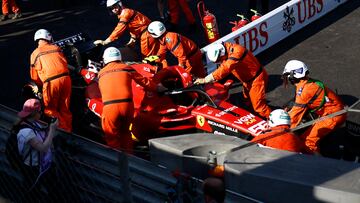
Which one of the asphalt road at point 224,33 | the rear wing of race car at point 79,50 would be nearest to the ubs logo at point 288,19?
the asphalt road at point 224,33

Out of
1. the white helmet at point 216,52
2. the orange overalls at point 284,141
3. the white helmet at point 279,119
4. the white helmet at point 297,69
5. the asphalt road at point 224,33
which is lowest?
the asphalt road at point 224,33

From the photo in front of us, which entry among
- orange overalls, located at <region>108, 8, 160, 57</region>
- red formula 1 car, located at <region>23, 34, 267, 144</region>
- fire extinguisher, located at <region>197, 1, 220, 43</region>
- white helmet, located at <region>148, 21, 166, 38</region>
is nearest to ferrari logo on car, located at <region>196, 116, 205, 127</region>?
red formula 1 car, located at <region>23, 34, 267, 144</region>

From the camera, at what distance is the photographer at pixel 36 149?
6211 millimetres

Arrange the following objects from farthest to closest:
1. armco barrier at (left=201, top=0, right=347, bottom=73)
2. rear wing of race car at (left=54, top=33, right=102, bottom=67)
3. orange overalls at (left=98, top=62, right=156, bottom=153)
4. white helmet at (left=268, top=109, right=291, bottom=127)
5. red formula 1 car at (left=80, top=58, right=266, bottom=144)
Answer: armco barrier at (left=201, top=0, right=347, bottom=73)
rear wing of race car at (left=54, top=33, right=102, bottom=67)
red formula 1 car at (left=80, top=58, right=266, bottom=144)
orange overalls at (left=98, top=62, right=156, bottom=153)
white helmet at (left=268, top=109, right=291, bottom=127)

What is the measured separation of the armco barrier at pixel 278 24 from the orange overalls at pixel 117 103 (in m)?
3.18

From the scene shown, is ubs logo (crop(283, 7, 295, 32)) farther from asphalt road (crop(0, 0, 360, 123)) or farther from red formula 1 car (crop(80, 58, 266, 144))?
red formula 1 car (crop(80, 58, 266, 144))

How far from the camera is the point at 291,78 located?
907 cm

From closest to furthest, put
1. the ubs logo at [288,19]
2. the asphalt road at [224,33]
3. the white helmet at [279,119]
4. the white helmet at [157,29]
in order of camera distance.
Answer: the white helmet at [279,119] < the white helmet at [157,29] < the asphalt road at [224,33] < the ubs logo at [288,19]

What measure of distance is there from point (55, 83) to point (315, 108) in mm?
4140

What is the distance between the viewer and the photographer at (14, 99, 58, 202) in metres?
6.21

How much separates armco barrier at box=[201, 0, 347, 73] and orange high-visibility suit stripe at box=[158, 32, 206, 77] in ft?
1.65

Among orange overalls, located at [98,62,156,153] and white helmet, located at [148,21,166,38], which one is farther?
white helmet, located at [148,21,166,38]

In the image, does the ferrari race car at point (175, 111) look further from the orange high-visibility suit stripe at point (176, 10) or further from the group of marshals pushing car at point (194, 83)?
the orange high-visibility suit stripe at point (176, 10)

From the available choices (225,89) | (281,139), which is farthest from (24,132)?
(225,89)
